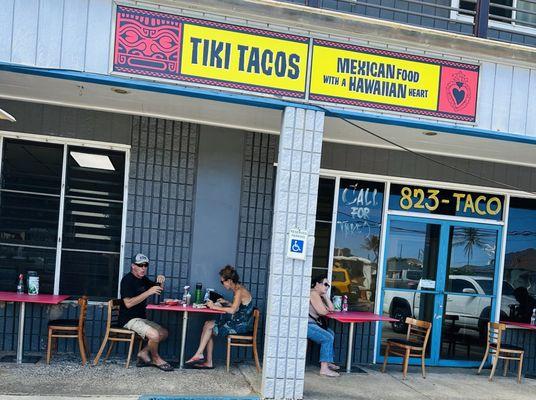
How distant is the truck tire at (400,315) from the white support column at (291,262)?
2.86 meters

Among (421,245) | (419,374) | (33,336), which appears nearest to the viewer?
(33,336)

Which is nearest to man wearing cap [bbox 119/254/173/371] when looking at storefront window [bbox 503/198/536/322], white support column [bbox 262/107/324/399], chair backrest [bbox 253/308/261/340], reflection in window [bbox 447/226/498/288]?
chair backrest [bbox 253/308/261/340]

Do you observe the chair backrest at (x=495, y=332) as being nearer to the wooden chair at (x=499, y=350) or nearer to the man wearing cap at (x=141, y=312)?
the wooden chair at (x=499, y=350)

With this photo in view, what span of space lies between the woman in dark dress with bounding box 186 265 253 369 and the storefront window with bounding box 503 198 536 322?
452cm

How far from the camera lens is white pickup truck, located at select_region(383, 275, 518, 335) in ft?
26.8

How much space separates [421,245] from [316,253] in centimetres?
176

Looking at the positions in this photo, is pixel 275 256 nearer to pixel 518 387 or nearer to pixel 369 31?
pixel 369 31

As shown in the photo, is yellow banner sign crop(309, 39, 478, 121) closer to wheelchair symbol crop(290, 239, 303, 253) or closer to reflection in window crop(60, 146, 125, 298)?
wheelchair symbol crop(290, 239, 303, 253)

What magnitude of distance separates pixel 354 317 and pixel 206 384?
2.26 meters

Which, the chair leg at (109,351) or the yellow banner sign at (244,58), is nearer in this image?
the yellow banner sign at (244,58)

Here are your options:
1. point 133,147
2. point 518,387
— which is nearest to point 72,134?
point 133,147

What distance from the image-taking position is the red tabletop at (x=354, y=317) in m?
7.10

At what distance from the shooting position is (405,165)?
319 inches

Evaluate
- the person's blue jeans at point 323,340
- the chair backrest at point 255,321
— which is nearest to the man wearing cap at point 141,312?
the chair backrest at point 255,321
